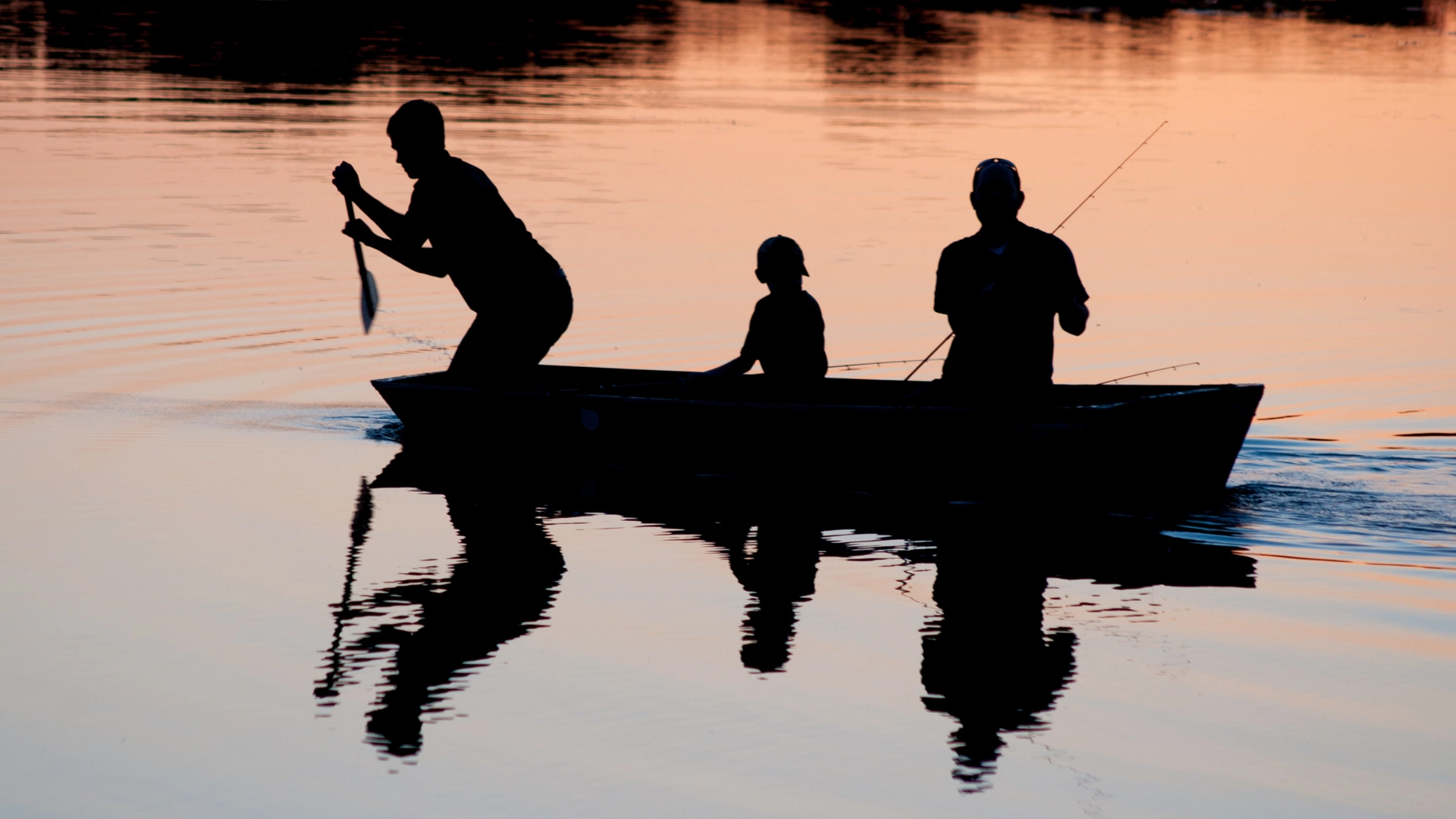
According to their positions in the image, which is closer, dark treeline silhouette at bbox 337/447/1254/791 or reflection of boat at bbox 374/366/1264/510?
dark treeline silhouette at bbox 337/447/1254/791

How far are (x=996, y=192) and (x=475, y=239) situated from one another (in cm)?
281

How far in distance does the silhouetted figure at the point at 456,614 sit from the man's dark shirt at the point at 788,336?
1434 mm

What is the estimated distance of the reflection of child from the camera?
8.69 metres

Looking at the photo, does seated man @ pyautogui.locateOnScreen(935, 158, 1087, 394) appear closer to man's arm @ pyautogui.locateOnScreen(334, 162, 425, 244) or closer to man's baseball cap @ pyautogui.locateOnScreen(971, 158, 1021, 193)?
man's baseball cap @ pyautogui.locateOnScreen(971, 158, 1021, 193)

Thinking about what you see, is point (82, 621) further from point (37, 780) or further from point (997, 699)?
point (997, 699)

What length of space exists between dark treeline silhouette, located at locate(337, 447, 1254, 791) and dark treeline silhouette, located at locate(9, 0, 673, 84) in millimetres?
24998

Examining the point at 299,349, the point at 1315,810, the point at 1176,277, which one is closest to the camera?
the point at 1315,810

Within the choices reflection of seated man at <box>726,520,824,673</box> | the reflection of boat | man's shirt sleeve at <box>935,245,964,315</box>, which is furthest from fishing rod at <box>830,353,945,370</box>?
reflection of seated man at <box>726,520,824,673</box>

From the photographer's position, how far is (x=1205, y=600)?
7047 millimetres

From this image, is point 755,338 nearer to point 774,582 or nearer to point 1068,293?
point 1068,293

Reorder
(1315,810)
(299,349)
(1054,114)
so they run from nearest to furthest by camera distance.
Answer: (1315,810)
(299,349)
(1054,114)

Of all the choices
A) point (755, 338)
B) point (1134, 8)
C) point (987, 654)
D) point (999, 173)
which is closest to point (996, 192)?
point (999, 173)

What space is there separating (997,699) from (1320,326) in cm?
828

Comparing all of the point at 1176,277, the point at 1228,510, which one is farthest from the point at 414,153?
the point at 1176,277
